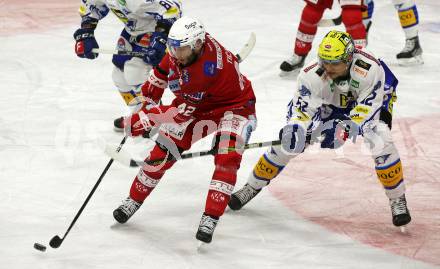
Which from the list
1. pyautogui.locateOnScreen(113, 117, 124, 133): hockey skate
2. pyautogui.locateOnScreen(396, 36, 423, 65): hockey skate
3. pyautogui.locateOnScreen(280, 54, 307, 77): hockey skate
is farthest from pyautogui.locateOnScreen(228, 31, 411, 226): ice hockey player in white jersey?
pyautogui.locateOnScreen(396, 36, 423, 65): hockey skate

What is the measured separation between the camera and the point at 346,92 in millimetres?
4340

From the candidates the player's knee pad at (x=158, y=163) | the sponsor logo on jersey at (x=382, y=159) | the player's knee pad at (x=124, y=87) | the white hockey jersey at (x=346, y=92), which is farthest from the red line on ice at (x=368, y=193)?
the player's knee pad at (x=124, y=87)

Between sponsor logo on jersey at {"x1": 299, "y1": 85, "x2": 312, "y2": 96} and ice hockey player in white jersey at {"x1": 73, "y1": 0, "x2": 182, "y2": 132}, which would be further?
ice hockey player in white jersey at {"x1": 73, "y1": 0, "x2": 182, "y2": 132}

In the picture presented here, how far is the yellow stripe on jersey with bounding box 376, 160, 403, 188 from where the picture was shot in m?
4.30

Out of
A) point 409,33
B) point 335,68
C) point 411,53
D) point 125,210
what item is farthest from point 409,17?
point 125,210

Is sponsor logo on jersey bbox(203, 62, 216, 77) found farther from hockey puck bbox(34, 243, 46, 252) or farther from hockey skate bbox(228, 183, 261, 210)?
hockey puck bbox(34, 243, 46, 252)

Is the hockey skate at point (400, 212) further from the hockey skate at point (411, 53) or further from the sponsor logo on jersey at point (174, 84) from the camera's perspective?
the hockey skate at point (411, 53)

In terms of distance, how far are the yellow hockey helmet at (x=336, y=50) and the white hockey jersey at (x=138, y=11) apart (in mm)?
1417

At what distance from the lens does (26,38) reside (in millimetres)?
7945

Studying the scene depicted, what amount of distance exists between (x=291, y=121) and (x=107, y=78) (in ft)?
9.65

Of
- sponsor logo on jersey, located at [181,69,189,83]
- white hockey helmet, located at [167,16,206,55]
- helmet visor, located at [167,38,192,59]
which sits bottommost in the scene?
sponsor logo on jersey, located at [181,69,189,83]

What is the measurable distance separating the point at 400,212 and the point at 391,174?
0.75 feet

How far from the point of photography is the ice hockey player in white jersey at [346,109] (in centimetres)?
420

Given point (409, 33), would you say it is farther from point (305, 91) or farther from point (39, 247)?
point (39, 247)
